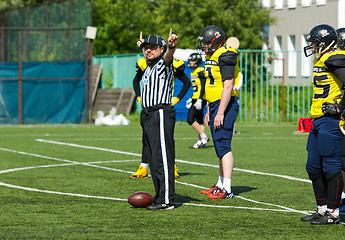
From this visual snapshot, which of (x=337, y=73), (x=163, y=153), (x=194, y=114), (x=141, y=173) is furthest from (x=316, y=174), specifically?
(x=194, y=114)

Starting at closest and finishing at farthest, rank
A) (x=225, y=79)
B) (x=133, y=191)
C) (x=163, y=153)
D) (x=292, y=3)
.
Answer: (x=163, y=153)
(x=225, y=79)
(x=133, y=191)
(x=292, y=3)

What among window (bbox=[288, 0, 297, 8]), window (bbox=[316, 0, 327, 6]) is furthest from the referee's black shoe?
window (bbox=[288, 0, 297, 8])

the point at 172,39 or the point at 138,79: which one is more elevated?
the point at 172,39

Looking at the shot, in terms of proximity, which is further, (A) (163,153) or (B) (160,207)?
(A) (163,153)

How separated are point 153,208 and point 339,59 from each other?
2.66m

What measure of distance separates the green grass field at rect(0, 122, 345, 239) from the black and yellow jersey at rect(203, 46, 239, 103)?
53.3 inches

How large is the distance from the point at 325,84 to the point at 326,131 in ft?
1.55

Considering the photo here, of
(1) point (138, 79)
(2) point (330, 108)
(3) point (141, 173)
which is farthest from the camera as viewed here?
(3) point (141, 173)

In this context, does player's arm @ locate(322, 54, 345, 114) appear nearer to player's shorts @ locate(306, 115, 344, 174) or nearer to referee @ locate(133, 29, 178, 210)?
player's shorts @ locate(306, 115, 344, 174)

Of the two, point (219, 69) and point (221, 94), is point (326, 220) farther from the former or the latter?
point (219, 69)

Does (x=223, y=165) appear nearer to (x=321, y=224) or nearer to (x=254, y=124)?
(x=321, y=224)

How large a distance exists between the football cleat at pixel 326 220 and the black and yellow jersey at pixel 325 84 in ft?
3.31

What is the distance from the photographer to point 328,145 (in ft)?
23.9

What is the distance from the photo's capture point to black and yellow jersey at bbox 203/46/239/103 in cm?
904
